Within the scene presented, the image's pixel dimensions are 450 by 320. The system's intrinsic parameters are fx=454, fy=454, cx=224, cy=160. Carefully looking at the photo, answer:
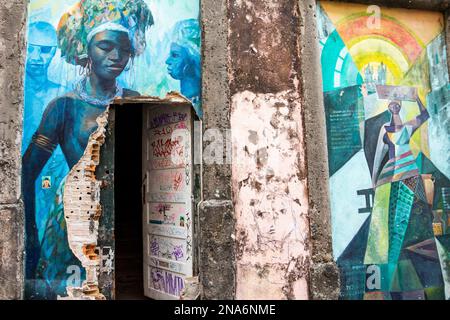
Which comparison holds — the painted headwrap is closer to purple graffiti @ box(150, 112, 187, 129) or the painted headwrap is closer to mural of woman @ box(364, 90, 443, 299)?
purple graffiti @ box(150, 112, 187, 129)

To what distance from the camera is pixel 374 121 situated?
520 centimetres

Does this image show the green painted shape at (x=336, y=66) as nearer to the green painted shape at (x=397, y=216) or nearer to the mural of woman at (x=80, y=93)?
the green painted shape at (x=397, y=216)

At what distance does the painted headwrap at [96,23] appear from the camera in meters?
4.49

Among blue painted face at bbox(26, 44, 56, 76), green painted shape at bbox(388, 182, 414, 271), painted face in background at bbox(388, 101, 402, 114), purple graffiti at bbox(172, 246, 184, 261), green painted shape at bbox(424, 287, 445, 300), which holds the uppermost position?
blue painted face at bbox(26, 44, 56, 76)

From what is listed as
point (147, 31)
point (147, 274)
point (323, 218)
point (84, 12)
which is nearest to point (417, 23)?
point (323, 218)

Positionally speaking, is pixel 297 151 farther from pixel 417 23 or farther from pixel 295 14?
pixel 417 23

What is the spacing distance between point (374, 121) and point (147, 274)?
3334mm

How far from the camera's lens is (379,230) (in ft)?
16.8

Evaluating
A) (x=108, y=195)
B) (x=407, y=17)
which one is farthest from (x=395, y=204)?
(x=108, y=195)

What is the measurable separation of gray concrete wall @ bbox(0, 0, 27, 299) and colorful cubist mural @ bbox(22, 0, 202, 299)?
Answer: 87 millimetres

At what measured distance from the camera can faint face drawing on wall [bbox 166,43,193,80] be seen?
15.4 feet

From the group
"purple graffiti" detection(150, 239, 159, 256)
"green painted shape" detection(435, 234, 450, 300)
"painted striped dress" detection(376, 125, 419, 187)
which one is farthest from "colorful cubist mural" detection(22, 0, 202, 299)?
"green painted shape" detection(435, 234, 450, 300)

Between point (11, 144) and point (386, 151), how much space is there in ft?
13.0

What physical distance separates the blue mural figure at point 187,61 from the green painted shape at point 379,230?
2.23 m
